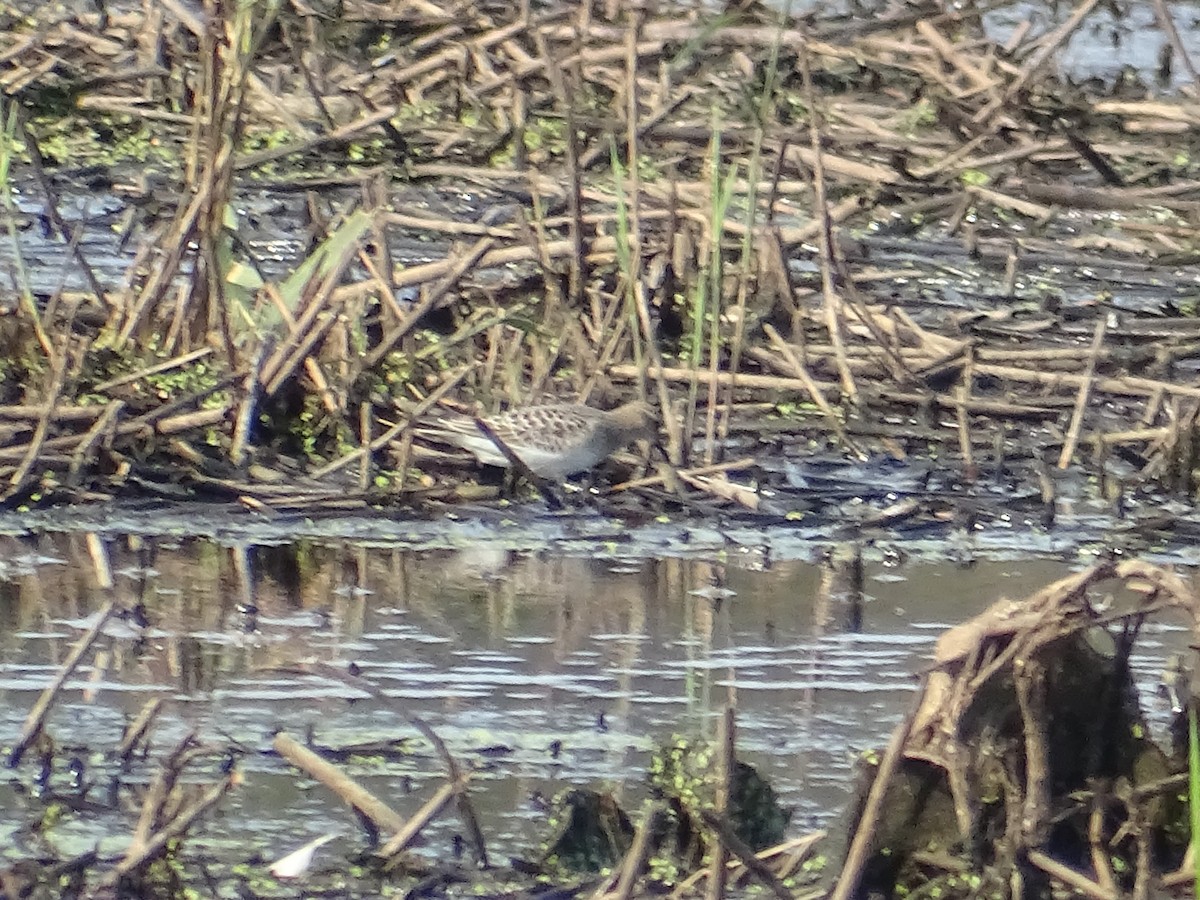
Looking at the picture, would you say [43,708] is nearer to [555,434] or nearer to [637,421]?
[555,434]

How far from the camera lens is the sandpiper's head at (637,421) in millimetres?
7551

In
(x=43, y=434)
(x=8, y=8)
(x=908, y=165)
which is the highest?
(x=8, y=8)

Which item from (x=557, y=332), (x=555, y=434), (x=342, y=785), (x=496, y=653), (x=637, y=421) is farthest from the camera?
(x=557, y=332)

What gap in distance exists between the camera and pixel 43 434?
7230mm

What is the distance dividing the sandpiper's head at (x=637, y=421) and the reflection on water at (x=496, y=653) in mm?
579

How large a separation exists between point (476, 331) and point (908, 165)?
4.42m

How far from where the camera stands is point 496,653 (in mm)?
6234

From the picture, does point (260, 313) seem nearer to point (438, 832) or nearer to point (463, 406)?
point (463, 406)

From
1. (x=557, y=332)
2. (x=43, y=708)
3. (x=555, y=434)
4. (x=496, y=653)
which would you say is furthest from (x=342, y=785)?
(x=557, y=332)

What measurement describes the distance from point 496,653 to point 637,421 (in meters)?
1.49

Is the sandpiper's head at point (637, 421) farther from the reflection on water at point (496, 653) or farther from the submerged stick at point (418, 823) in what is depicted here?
the submerged stick at point (418, 823)

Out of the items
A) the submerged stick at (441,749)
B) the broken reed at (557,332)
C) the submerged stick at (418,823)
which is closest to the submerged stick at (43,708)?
the submerged stick at (441,749)

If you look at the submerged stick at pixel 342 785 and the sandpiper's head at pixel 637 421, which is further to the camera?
the sandpiper's head at pixel 637 421

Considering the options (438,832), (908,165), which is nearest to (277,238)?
(908,165)
